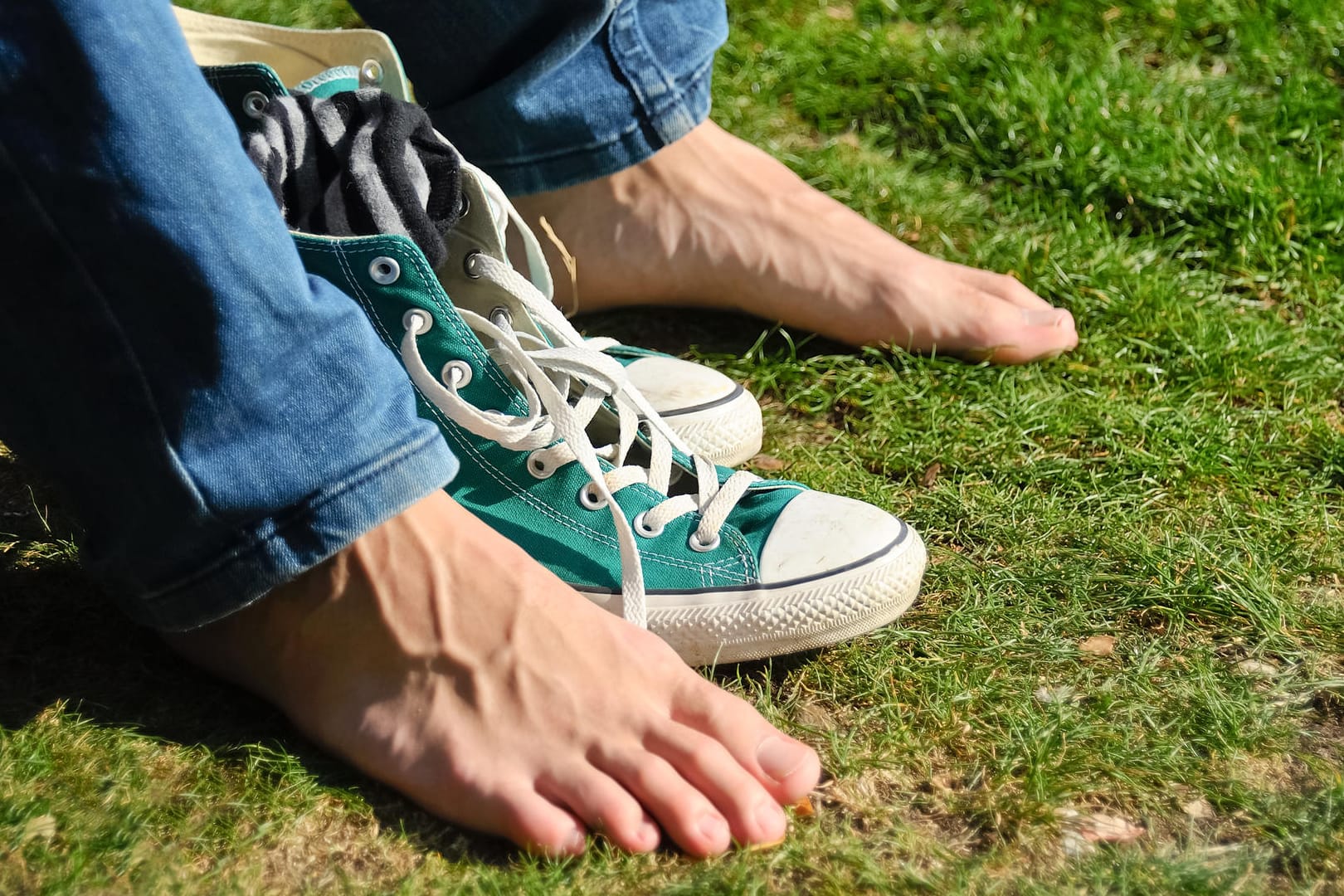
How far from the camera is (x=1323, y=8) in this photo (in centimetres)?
304

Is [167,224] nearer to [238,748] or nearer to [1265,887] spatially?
[238,748]

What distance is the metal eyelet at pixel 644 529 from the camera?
1515 millimetres

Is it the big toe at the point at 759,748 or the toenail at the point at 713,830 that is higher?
the big toe at the point at 759,748

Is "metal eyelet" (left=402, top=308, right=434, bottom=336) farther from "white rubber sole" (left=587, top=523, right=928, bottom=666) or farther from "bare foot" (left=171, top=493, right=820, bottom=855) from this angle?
"white rubber sole" (left=587, top=523, right=928, bottom=666)

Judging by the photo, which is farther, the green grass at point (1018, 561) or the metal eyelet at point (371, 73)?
the metal eyelet at point (371, 73)

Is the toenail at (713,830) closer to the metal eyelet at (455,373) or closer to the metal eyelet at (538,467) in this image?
the metal eyelet at (538,467)

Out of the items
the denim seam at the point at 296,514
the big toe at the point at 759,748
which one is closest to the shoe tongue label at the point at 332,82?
the denim seam at the point at 296,514

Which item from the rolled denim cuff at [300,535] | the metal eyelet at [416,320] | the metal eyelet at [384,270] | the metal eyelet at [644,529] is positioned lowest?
the metal eyelet at [644,529]

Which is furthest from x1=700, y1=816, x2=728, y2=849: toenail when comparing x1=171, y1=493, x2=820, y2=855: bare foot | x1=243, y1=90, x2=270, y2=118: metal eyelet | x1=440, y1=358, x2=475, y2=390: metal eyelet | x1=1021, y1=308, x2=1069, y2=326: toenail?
x1=1021, y1=308, x2=1069, y2=326: toenail

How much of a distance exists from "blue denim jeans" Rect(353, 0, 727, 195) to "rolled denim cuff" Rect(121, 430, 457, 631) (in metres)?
0.91

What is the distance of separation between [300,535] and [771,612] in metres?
0.57

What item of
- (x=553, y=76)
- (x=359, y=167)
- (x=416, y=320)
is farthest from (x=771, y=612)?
(x=553, y=76)

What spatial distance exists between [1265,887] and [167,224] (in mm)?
1266

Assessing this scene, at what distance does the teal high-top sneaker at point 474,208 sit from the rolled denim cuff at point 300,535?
1.37ft
